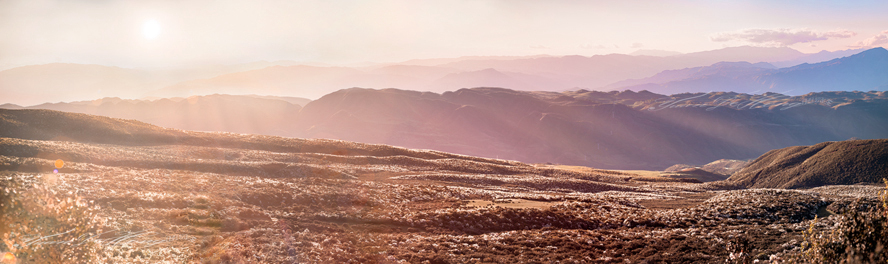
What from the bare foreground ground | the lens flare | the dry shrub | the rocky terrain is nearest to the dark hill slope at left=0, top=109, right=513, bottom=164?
the rocky terrain

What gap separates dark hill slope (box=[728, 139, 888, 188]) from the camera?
5075 centimetres

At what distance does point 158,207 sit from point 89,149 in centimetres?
2388

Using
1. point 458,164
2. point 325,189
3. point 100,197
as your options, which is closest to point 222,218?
point 100,197

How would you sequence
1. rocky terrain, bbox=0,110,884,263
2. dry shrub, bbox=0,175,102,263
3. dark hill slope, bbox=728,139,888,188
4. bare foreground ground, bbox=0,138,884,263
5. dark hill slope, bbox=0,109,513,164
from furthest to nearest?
dark hill slope, bbox=728,139,888,188, dark hill slope, bbox=0,109,513,164, bare foreground ground, bbox=0,138,884,263, rocky terrain, bbox=0,110,884,263, dry shrub, bbox=0,175,102,263

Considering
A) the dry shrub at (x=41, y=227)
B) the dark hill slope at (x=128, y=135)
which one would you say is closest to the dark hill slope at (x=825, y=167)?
the dark hill slope at (x=128, y=135)

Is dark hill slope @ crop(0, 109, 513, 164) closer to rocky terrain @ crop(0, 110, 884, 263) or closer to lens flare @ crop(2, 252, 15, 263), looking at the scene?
rocky terrain @ crop(0, 110, 884, 263)

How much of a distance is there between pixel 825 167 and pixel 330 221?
71857 mm

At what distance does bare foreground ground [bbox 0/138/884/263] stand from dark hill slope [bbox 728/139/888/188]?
35775mm

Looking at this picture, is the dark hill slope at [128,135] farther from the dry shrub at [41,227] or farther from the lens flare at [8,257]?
the lens flare at [8,257]

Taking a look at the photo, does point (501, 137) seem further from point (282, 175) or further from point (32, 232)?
point (32, 232)

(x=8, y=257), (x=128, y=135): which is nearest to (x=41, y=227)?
(x=8, y=257)

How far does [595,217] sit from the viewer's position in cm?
2498

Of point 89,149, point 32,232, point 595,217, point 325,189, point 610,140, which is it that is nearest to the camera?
point 32,232

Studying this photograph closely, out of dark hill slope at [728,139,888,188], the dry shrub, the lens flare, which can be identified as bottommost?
dark hill slope at [728,139,888,188]
